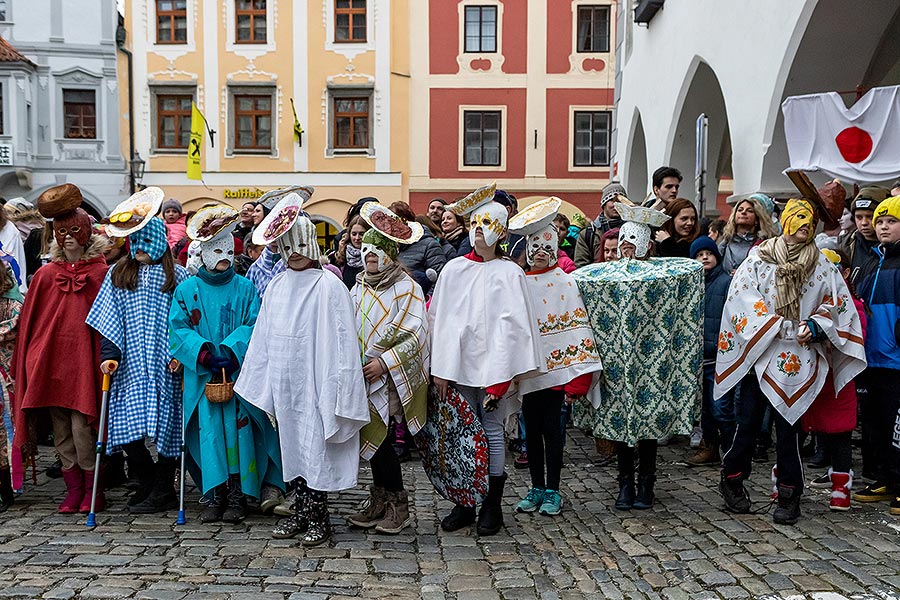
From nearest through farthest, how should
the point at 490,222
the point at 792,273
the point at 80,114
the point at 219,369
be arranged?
the point at 490,222
the point at 792,273
the point at 219,369
the point at 80,114

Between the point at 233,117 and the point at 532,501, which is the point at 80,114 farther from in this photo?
the point at 532,501

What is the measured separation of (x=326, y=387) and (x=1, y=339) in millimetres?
2621

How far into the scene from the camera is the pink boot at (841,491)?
595 cm

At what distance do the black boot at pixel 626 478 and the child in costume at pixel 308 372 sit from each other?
179 centimetres

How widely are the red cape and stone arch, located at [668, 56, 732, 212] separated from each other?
8.85 m

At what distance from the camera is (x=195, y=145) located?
24703 millimetres

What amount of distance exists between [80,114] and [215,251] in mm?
23925

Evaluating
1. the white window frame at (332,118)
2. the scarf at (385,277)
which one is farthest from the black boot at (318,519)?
the white window frame at (332,118)

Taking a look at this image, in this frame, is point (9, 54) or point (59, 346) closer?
point (59, 346)

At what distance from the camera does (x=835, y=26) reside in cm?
920

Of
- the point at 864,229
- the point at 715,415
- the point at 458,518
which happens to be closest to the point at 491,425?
the point at 458,518

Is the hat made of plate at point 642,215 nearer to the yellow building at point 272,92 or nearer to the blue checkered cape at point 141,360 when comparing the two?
the blue checkered cape at point 141,360

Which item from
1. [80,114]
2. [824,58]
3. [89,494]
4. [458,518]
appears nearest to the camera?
[458,518]

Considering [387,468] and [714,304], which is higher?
[714,304]
